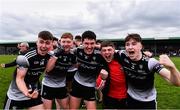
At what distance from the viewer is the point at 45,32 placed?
287 inches

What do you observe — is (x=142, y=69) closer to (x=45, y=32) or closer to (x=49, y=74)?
(x=45, y=32)

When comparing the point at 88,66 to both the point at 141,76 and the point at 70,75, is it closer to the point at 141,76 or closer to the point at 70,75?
the point at 141,76

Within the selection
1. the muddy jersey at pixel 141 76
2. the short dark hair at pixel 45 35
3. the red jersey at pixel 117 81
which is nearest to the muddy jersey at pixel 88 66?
the red jersey at pixel 117 81

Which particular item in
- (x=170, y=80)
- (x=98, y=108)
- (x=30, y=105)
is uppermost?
(x=170, y=80)

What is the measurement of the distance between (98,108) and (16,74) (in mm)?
4811

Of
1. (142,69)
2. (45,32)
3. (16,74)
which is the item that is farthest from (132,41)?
(16,74)

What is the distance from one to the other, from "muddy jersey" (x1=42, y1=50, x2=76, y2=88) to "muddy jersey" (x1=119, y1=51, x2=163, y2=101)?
1.86 meters

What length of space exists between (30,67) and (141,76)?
2254 mm

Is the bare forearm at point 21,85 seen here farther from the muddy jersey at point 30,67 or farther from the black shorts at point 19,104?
the black shorts at point 19,104

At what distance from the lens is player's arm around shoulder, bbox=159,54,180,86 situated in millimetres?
5816

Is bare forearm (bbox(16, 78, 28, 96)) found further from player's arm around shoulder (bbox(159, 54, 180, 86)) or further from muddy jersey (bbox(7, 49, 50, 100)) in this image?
player's arm around shoulder (bbox(159, 54, 180, 86))

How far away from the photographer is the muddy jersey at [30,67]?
23.8ft

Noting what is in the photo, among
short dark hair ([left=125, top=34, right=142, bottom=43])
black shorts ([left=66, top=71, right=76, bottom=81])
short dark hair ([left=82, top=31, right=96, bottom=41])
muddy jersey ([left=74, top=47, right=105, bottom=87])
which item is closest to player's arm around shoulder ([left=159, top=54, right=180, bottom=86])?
short dark hair ([left=125, top=34, right=142, bottom=43])

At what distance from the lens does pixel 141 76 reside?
719 centimetres
